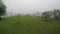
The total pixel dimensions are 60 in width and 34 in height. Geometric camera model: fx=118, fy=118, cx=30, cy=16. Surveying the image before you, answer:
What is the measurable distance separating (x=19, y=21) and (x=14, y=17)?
110mm

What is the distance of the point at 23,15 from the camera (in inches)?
80.2

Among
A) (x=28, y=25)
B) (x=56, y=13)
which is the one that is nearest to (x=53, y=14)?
(x=56, y=13)

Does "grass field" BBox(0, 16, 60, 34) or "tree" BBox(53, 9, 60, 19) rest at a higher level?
"tree" BBox(53, 9, 60, 19)

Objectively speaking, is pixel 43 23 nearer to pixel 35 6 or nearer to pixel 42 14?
pixel 42 14

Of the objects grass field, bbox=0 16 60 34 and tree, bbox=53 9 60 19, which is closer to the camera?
grass field, bbox=0 16 60 34

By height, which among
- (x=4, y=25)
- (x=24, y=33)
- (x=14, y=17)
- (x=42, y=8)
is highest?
(x=42, y=8)

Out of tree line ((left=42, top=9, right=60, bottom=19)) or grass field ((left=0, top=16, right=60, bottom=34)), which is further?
tree line ((left=42, top=9, right=60, bottom=19))

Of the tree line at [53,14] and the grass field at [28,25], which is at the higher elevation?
the tree line at [53,14]

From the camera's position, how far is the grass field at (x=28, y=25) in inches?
74.7

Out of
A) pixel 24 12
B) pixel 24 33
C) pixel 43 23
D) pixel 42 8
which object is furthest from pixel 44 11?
pixel 24 33

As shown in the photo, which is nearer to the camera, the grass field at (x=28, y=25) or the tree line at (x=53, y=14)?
the grass field at (x=28, y=25)

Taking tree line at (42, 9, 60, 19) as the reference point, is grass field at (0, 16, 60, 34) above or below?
below

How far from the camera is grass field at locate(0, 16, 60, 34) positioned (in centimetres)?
190

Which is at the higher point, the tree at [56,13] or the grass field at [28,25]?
the tree at [56,13]
